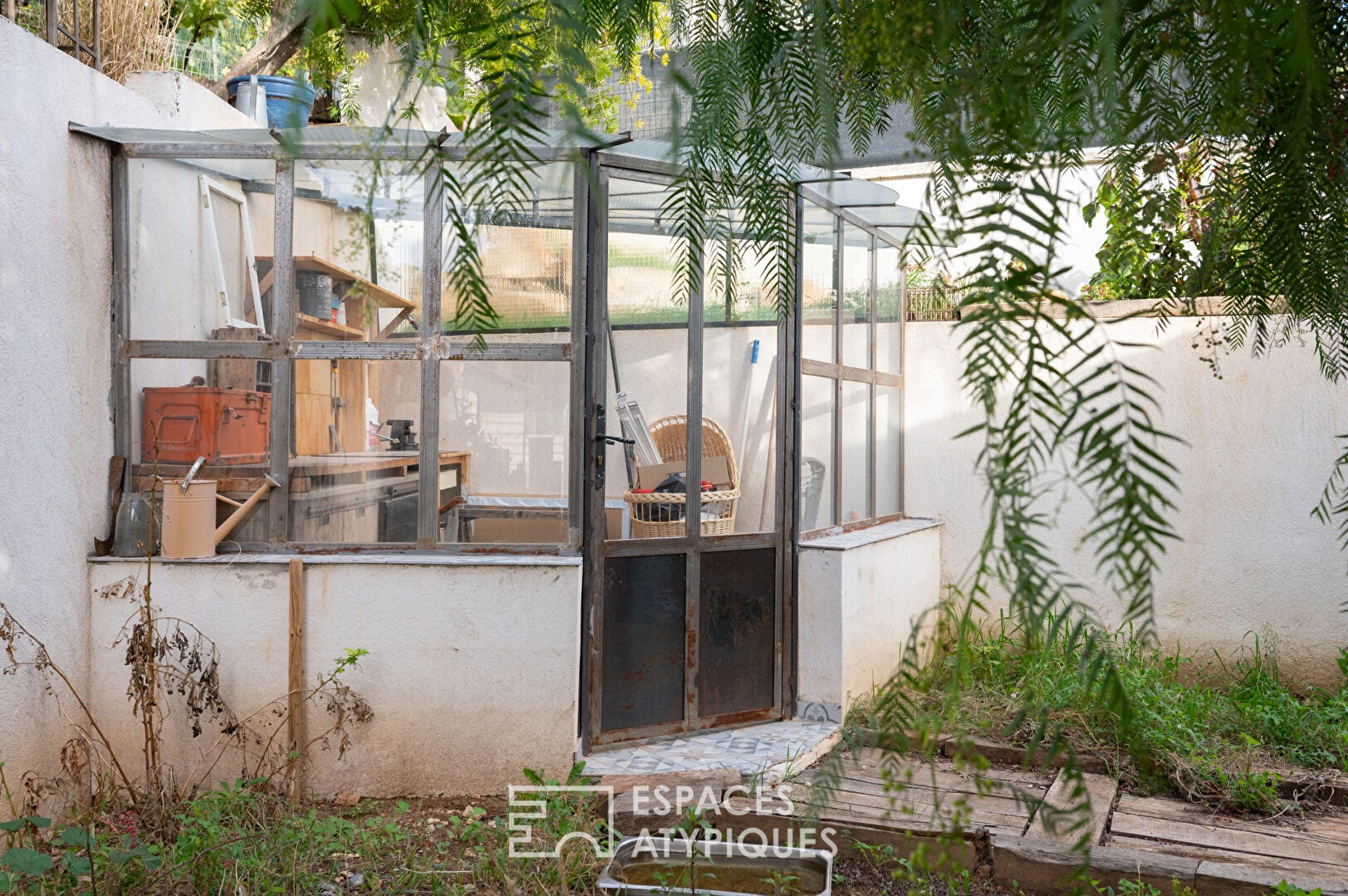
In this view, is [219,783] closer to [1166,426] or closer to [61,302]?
[61,302]

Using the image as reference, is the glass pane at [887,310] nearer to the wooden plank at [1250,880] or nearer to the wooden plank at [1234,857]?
the wooden plank at [1234,857]

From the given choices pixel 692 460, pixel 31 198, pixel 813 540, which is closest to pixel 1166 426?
pixel 813 540

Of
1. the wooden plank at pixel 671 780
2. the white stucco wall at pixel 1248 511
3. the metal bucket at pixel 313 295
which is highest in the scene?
the metal bucket at pixel 313 295

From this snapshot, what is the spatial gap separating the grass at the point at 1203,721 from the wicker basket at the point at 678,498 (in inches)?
46.3

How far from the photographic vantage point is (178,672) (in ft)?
12.9

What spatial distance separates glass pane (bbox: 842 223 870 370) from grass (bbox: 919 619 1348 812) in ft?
4.76

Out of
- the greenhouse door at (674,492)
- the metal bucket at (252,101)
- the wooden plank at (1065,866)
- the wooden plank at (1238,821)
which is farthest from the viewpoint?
the metal bucket at (252,101)

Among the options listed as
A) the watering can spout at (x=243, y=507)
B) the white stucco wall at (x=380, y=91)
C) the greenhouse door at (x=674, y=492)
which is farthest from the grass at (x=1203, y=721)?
the white stucco wall at (x=380, y=91)

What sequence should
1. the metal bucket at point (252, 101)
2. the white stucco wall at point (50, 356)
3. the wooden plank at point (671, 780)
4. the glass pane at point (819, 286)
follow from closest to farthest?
the white stucco wall at point (50, 356) → the wooden plank at point (671, 780) → the glass pane at point (819, 286) → the metal bucket at point (252, 101)

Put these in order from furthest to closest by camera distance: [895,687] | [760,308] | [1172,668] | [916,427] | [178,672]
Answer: [916,427] < [1172,668] < [760,308] < [178,672] < [895,687]

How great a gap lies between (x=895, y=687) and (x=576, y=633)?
3.60m

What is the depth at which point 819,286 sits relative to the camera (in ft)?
16.8

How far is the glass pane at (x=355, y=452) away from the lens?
4.17 meters

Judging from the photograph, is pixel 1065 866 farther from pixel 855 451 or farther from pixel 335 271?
pixel 335 271
